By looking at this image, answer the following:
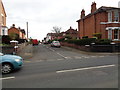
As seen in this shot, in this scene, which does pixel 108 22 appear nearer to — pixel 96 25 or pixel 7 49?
pixel 96 25

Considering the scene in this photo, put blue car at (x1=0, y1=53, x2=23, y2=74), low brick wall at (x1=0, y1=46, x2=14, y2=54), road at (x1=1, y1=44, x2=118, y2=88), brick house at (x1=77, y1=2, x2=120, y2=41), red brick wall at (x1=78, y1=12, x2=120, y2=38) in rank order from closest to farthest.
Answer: road at (x1=1, y1=44, x2=118, y2=88) → blue car at (x1=0, y1=53, x2=23, y2=74) → low brick wall at (x1=0, y1=46, x2=14, y2=54) → brick house at (x1=77, y1=2, x2=120, y2=41) → red brick wall at (x1=78, y1=12, x2=120, y2=38)

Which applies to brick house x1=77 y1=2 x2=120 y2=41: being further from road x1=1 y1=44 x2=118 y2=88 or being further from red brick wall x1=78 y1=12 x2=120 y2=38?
road x1=1 y1=44 x2=118 y2=88

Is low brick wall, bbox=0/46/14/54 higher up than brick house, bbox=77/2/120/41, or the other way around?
brick house, bbox=77/2/120/41

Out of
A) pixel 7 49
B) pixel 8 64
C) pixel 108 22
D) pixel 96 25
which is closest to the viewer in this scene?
pixel 8 64

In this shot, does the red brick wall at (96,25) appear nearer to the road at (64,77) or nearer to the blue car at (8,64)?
the road at (64,77)

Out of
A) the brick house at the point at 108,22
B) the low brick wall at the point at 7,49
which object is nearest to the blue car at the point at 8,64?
the low brick wall at the point at 7,49

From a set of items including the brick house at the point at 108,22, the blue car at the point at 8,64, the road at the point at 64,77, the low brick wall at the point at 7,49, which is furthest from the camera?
the brick house at the point at 108,22

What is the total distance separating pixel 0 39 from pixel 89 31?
20.5m

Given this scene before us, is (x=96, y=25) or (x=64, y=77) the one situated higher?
(x=96, y=25)

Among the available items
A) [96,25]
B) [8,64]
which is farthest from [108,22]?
[8,64]

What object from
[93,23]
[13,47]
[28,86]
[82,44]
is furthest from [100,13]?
[28,86]

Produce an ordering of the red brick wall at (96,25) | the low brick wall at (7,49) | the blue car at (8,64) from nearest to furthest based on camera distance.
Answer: the blue car at (8,64), the low brick wall at (7,49), the red brick wall at (96,25)

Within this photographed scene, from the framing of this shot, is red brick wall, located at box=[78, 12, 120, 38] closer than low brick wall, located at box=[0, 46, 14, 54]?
No

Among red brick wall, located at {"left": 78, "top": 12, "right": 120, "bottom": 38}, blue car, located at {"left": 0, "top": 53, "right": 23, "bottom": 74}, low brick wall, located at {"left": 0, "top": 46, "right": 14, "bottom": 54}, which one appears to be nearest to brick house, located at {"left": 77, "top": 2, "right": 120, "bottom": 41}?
red brick wall, located at {"left": 78, "top": 12, "right": 120, "bottom": 38}
